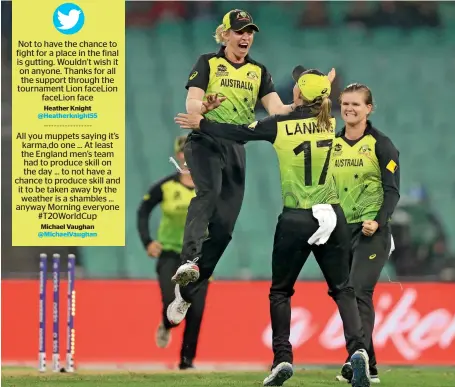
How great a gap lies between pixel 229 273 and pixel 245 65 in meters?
6.98

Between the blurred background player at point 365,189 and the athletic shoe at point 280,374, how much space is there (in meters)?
0.86

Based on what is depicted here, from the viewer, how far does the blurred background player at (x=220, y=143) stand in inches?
399

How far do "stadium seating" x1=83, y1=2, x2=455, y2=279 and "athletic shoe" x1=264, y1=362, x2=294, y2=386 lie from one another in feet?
24.5

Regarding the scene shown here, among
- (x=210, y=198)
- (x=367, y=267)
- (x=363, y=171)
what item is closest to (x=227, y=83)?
(x=210, y=198)

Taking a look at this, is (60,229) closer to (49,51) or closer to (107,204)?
(107,204)

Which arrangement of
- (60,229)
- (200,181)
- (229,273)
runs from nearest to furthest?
1. (200,181)
2. (60,229)
3. (229,273)

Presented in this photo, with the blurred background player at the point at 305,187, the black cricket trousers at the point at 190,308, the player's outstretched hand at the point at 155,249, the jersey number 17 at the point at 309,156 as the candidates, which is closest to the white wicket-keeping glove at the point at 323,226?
the blurred background player at the point at 305,187

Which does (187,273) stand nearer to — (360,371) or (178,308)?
(178,308)

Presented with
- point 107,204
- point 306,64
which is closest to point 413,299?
point 306,64

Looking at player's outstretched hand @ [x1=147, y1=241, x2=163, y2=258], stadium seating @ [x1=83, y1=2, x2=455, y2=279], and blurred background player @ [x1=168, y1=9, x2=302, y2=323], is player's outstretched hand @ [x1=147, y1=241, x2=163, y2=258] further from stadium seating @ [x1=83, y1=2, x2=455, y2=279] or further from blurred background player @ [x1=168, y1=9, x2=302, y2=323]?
stadium seating @ [x1=83, y1=2, x2=455, y2=279]

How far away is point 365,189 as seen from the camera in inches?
426

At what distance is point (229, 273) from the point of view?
1708 cm

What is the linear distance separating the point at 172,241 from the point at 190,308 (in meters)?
0.77

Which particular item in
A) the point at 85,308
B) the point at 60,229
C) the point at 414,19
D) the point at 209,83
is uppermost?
the point at 414,19
